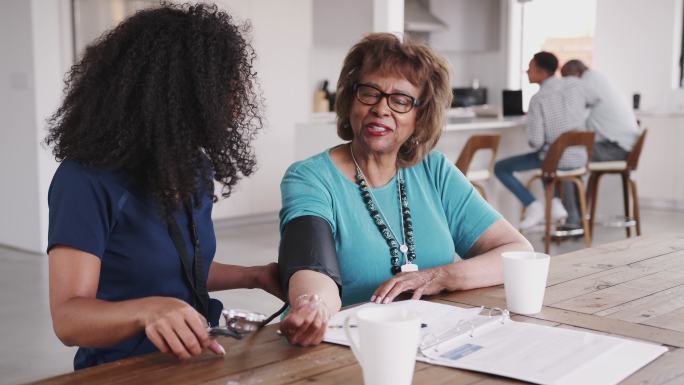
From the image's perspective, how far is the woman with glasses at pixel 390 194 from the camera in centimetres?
176

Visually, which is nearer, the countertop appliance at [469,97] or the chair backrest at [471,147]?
the chair backrest at [471,147]

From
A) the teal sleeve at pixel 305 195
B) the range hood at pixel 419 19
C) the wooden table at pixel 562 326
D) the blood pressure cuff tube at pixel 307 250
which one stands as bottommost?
the wooden table at pixel 562 326

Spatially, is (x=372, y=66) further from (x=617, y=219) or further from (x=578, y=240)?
(x=617, y=219)

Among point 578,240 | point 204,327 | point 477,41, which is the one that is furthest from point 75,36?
point 477,41

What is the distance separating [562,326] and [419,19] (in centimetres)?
755

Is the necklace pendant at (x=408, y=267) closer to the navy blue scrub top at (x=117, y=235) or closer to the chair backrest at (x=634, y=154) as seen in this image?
the navy blue scrub top at (x=117, y=235)

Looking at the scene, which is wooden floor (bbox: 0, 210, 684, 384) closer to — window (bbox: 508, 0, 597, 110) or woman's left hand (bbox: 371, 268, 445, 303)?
woman's left hand (bbox: 371, 268, 445, 303)

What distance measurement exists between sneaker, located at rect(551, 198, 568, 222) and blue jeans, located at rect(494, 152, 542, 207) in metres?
0.16

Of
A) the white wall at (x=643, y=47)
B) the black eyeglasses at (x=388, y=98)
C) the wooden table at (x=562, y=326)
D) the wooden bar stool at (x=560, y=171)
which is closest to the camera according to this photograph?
the wooden table at (x=562, y=326)

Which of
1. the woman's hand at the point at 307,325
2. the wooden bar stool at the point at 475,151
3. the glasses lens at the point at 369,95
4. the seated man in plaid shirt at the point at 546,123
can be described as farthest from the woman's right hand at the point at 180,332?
the seated man in plaid shirt at the point at 546,123

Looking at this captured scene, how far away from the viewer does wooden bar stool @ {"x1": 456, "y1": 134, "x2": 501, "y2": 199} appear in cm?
516

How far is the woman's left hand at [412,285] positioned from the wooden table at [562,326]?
41 millimetres

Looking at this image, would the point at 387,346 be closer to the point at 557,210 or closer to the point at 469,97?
the point at 557,210

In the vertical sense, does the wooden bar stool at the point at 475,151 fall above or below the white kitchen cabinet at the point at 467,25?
below
